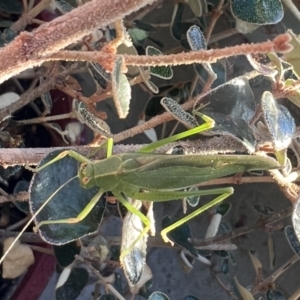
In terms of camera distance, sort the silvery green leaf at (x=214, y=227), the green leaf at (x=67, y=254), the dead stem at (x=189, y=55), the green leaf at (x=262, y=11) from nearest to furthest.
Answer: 1. the dead stem at (x=189, y=55)
2. the green leaf at (x=262, y=11)
3. the green leaf at (x=67, y=254)
4. the silvery green leaf at (x=214, y=227)

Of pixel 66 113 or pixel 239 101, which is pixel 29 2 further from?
pixel 239 101

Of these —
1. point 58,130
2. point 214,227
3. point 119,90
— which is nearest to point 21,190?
point 58,130

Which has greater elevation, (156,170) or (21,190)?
(156,170)

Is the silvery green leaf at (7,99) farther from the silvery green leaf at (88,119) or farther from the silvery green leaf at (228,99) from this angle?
the silvery green leaf at (228,99)

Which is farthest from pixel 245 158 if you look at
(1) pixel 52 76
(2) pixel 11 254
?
(2) pixel 11 254

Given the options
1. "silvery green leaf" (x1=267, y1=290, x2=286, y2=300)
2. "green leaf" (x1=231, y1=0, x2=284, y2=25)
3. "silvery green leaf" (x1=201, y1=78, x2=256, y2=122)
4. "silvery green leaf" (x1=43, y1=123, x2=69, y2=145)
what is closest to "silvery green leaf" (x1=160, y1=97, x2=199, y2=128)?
"silvery green leaf" (x1=201, y1=78, x2=256, y2=122)

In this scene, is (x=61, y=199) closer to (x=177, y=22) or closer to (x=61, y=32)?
(x=61, y=32)

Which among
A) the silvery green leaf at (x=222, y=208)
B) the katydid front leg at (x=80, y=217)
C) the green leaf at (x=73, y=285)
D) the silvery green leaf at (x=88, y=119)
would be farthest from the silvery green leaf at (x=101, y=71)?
the silvery green leaf at (x=222, y=208)
